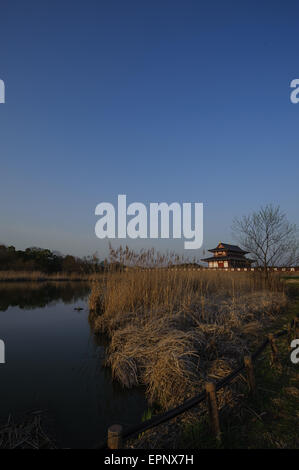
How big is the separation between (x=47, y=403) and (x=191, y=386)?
79.0 inches

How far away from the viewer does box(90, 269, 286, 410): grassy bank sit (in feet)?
11.6

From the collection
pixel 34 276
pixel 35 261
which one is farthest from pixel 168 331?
pixel 35 261

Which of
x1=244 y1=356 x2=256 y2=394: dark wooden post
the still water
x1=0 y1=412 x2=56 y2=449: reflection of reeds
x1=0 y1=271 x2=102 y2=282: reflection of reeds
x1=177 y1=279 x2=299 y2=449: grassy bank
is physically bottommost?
x1=0 y1=271 x2=102 y2=282: reflection of reeds

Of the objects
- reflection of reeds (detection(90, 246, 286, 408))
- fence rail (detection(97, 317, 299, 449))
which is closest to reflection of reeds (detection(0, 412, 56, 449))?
fence rail (detection(97, 317, 299, 449))

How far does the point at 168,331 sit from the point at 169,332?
15cm

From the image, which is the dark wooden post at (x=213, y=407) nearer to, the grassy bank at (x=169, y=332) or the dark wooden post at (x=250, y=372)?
the grassy bank at (x=169, y=332)

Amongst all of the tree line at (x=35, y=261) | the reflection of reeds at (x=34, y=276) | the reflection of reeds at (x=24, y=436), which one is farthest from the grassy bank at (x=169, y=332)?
the tree line at (x=35, y=261)

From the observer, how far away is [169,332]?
468 centimetres

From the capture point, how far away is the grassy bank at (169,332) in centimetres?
354

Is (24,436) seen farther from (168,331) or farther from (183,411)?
(168,331)

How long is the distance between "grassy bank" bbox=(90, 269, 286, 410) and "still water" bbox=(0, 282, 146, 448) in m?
0.34

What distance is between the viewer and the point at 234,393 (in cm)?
302

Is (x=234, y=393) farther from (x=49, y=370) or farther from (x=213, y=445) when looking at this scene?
(x=49, y=370)

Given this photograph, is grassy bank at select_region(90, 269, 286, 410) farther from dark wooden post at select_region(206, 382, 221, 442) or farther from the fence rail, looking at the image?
dark wooden post at select_region(206, 382, 221, 442)
